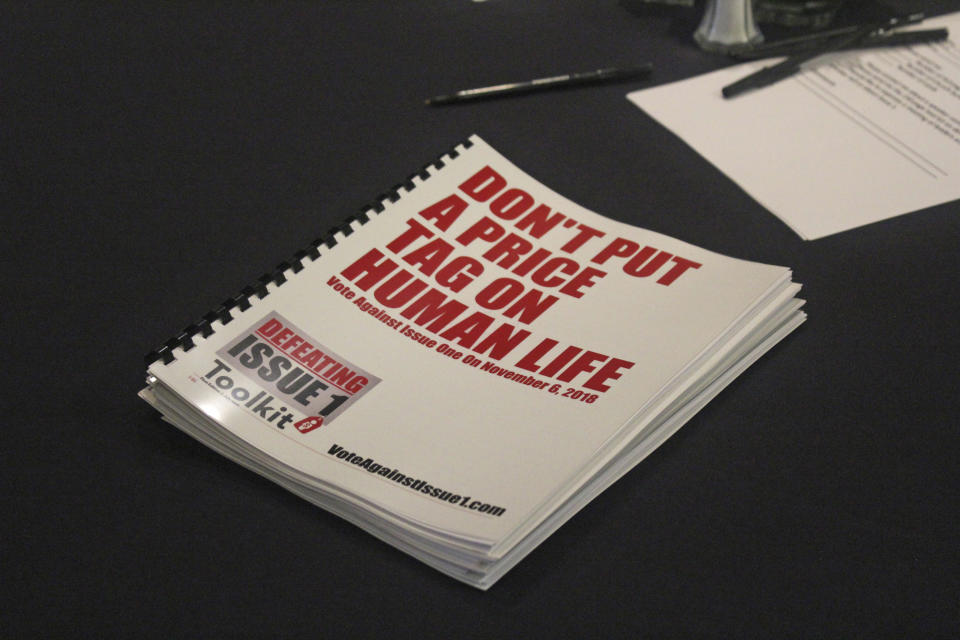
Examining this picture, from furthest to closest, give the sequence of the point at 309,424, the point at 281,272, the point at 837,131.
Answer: the point at 837,131
the point at 281,272
the point at 309,424

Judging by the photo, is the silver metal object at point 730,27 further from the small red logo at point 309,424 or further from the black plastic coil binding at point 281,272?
the small red logo at point 309,424

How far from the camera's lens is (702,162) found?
939 millimetres

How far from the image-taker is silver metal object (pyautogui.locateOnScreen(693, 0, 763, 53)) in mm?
1043

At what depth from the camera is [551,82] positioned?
1.03m

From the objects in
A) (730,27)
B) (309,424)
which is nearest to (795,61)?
(730,27)

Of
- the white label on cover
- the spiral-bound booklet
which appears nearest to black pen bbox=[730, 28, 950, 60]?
the spiral-bound booklet

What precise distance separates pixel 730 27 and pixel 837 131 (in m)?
0.17

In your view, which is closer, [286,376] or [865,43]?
[286,376]

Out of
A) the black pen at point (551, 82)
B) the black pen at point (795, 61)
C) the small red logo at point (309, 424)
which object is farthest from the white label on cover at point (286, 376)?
the black pen at point (795, 61)

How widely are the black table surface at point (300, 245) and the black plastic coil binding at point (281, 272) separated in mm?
47

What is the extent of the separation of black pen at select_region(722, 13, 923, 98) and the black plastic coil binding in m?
0.27

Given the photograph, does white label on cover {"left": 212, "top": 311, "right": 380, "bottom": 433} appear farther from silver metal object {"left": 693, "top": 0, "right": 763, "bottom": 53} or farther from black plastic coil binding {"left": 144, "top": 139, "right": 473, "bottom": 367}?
silver metal object {"left": 693, "top": 0, "right": 763, "bottom": 53}

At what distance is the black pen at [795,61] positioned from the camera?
1009 millimetres

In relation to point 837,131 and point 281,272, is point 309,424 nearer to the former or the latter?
point 281,272
